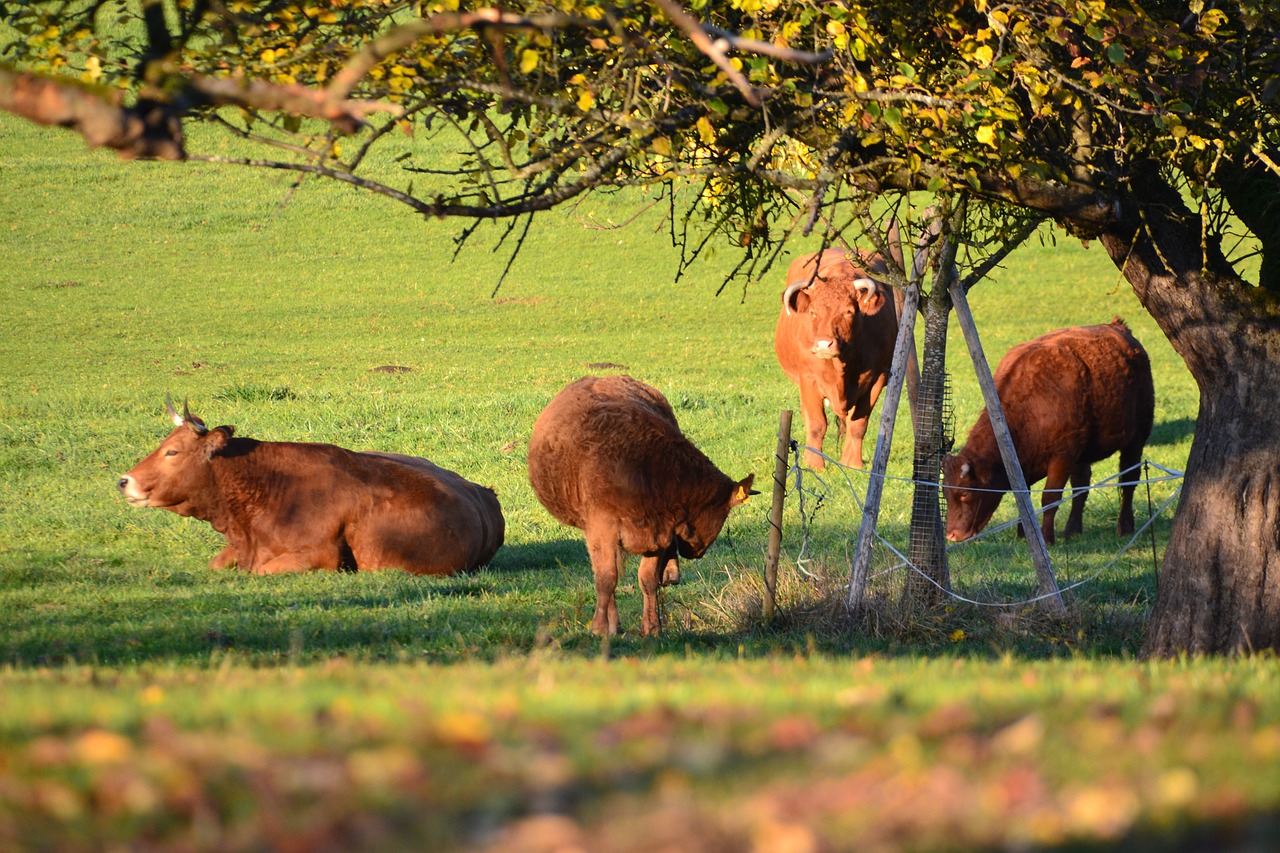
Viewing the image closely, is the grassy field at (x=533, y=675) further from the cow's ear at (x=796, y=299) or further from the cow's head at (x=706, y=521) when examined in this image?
the cow's ear at (x=796, y=299)

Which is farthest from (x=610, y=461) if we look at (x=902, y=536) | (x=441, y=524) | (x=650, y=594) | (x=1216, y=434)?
(x=902, y=536)

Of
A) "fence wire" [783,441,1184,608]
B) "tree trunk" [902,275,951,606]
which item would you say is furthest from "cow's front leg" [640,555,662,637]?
"tree trunk" [902,275,951,606]

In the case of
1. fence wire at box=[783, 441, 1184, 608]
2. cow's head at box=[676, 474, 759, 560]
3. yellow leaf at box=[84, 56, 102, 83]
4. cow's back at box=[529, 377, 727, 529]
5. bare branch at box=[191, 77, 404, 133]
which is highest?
yellow leaf at box=[84, 56, 102, 83]

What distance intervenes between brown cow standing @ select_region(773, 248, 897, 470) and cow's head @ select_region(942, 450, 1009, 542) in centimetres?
360

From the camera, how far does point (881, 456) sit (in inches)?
388

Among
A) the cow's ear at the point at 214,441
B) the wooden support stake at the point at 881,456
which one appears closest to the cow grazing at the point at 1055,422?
the wooden support stake at the point at 881,456

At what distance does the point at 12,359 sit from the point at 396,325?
9.29 m

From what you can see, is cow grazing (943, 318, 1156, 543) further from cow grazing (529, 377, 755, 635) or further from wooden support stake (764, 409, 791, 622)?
cow grazing (529, 377, 755, 635)

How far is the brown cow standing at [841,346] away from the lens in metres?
17.6

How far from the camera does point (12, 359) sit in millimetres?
27969

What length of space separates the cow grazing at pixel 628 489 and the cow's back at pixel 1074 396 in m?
5.03

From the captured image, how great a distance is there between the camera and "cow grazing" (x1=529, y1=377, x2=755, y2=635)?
9.60 metres

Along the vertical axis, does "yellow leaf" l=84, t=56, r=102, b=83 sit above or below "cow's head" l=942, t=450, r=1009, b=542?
above

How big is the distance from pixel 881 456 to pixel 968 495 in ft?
13.7
